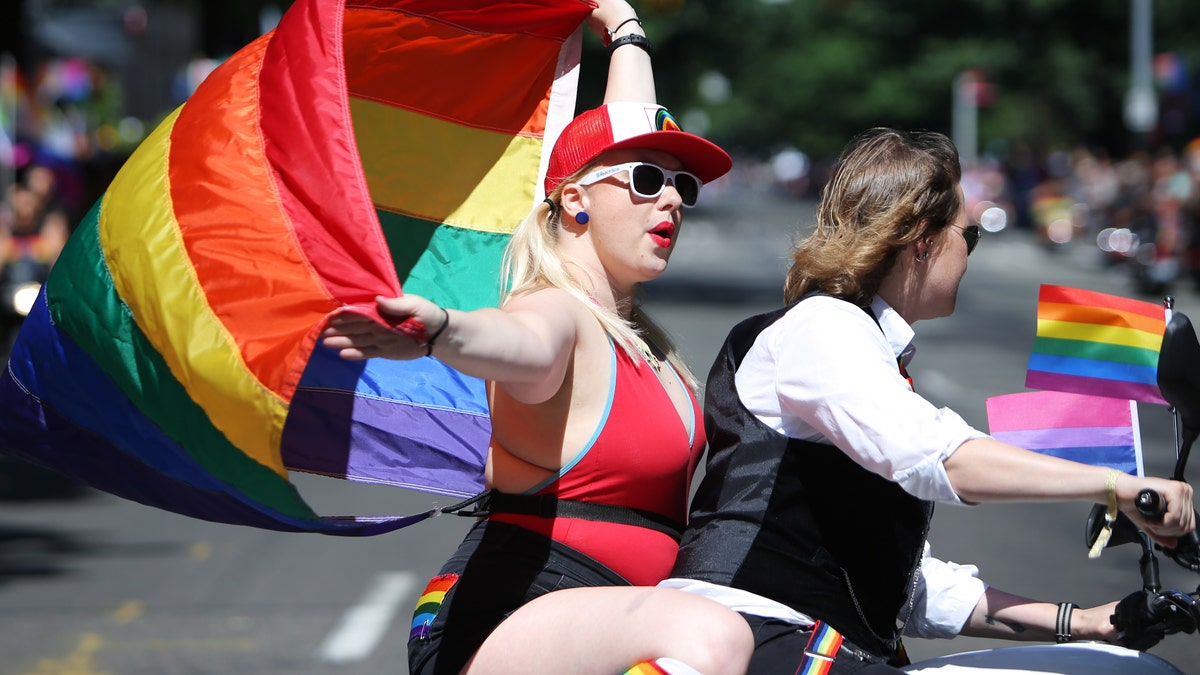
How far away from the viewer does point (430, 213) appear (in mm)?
3582

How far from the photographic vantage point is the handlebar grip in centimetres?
226

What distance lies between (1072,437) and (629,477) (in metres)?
0.81

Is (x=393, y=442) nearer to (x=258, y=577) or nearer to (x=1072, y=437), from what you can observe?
(x=1072, y=437)

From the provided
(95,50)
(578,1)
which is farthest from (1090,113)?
(578,1)

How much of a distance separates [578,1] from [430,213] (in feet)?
2.03

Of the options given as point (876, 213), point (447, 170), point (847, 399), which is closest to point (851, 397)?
point (847, 399)

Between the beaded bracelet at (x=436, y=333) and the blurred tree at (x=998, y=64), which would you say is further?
the blurred tree at (x=998, y=64)

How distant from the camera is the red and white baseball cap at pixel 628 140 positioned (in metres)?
2.89

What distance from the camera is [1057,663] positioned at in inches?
102

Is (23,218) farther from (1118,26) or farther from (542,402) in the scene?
(1118,26)

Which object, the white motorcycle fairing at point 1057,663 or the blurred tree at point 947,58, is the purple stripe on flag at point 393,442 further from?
the blurred tree at point 947,58

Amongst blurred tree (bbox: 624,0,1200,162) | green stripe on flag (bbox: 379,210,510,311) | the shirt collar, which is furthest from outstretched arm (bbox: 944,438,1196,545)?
blurred tree (bbox: 624,0,1200,162)

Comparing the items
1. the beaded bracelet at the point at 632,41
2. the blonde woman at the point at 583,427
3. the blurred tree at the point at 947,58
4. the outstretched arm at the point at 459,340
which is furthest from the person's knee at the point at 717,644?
the blurred tree at the point at 947,58

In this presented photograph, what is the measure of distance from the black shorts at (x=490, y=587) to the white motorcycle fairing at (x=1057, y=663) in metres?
0.61
